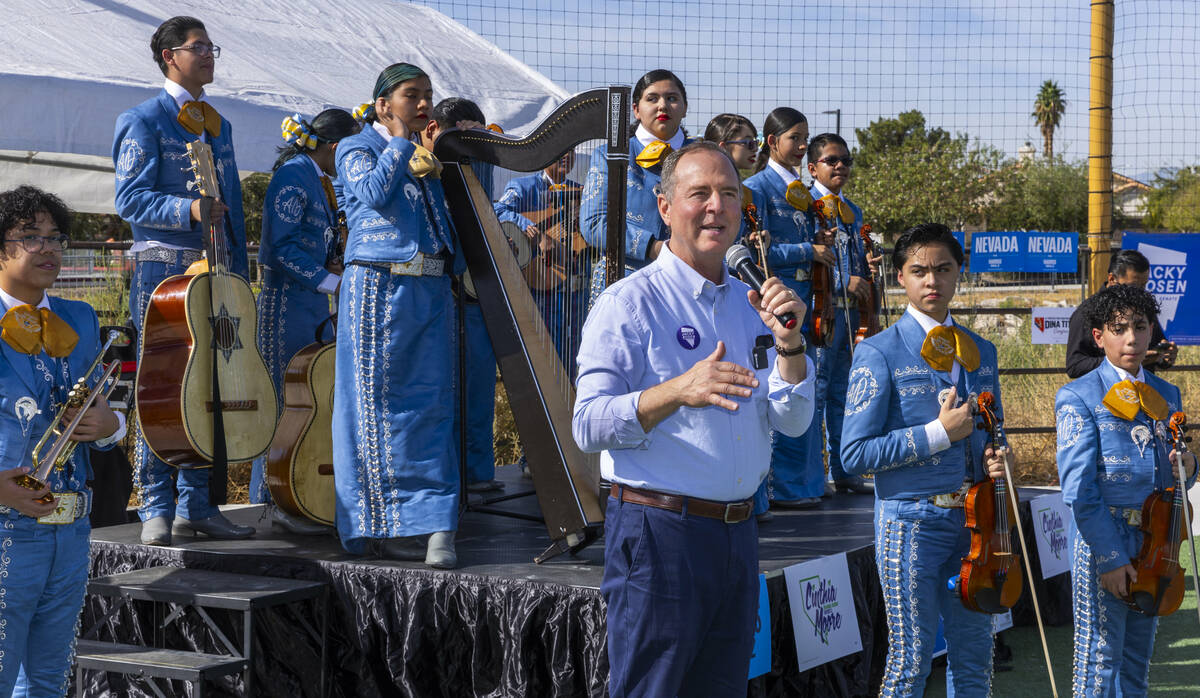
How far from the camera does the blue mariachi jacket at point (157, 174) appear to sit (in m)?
4.52

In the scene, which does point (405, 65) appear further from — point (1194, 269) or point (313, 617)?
point (1194, 269)

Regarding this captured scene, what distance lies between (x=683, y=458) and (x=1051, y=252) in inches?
285

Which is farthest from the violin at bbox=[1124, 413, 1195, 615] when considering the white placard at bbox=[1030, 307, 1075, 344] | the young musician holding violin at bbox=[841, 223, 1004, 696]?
the white placard at bbox=[1030, 307, 1075, 344]

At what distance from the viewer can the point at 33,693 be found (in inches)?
129

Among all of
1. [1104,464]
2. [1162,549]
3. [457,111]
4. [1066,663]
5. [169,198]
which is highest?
[457,111]

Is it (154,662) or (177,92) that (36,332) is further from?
(177,92)

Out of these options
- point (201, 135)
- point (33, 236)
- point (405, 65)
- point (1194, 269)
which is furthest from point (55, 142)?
point (1194, 269)

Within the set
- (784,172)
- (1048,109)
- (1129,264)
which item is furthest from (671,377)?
(1048,109)

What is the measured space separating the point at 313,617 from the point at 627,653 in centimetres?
206

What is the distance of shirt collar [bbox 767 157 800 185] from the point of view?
580 cm

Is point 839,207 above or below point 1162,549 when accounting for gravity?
above

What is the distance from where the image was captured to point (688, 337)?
2607 millimetres

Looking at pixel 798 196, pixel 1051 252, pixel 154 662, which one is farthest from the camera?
pixel 1051 252

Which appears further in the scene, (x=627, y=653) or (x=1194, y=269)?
(x=1194, y=269)
